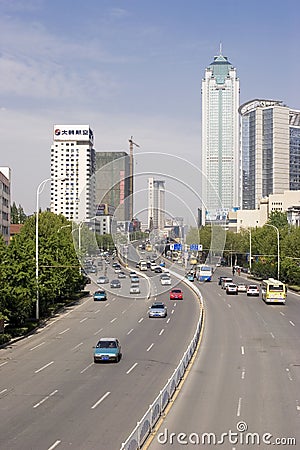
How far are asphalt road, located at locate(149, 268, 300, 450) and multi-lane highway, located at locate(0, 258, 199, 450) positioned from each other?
1494 millimetres

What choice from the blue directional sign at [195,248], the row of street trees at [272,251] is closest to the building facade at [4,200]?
the row of street trees at [272,251]

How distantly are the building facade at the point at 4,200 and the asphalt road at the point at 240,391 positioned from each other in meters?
61.5

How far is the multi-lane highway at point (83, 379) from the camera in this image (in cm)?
1948

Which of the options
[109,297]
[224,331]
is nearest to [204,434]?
[224,331]

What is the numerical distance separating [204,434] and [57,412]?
593 centimetres

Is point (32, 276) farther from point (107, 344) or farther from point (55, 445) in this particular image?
point (55, 445)

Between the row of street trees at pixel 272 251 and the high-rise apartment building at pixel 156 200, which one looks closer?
the high-rise apartment building at pixel 156 200

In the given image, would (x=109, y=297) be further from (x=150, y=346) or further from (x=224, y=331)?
(x=150, y=346)

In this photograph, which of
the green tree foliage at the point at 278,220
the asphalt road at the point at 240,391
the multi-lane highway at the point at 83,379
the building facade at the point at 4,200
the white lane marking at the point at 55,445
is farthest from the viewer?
the green tree foliage at the point at 278,220

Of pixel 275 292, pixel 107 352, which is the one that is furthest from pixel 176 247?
pixel 275 292

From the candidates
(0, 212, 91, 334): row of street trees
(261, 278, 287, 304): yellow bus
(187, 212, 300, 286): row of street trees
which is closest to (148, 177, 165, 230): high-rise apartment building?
(0, 212, 91, 334): row of street trees

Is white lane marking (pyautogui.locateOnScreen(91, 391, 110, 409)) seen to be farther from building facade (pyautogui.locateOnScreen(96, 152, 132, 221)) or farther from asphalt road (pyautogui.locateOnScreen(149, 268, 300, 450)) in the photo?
building facade (pyautogui.locateOnScreen(96, 152, 132, 221))

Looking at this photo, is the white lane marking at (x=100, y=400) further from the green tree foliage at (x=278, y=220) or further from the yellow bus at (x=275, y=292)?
the green tree foliage at (x=278, y=220)

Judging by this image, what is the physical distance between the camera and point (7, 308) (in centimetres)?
4562
